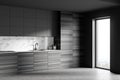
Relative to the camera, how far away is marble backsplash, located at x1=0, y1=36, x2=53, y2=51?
23.9 ft

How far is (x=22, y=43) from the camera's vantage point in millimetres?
7699

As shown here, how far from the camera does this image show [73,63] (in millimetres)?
8672

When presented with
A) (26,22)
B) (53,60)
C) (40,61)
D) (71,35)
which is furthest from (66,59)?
(26,22)

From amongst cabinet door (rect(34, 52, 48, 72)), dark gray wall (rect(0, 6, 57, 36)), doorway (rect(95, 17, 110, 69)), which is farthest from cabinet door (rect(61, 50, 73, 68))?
doorway (rect(95, 17, 110, 69))

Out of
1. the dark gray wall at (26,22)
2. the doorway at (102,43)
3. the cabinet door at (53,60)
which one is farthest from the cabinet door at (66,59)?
the doorway at (102,43)

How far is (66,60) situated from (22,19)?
2.85m

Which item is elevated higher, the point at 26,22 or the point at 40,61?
the point at 26,22

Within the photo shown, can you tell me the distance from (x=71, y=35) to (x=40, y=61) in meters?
2.09

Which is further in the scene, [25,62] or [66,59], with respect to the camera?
[66,59]

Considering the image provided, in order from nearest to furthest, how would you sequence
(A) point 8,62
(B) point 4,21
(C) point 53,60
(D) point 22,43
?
(A) point 8,62 → (B) point 4,21 → (D) point 22,43 → (C) point 53,60

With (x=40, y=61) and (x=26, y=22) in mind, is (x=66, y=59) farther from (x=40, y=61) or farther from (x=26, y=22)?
(x=26, y=22)

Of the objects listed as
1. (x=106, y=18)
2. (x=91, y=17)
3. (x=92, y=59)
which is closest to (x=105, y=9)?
(x=106, y=18)

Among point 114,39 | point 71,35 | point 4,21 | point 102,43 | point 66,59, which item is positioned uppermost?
point 4,21

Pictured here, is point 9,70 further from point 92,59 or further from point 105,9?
point 105,9
